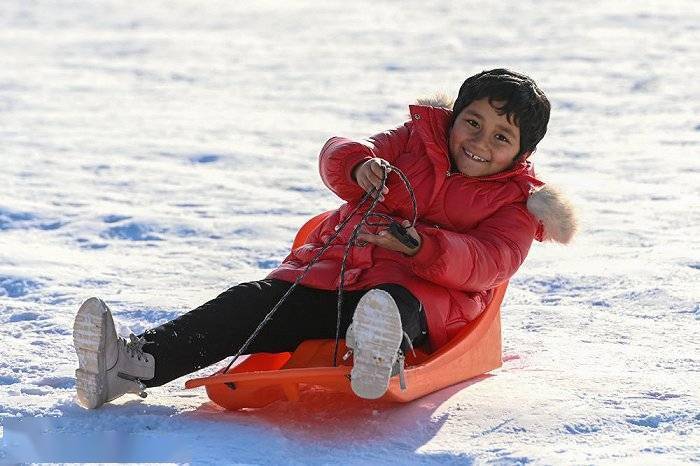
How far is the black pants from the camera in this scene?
9.25 ft

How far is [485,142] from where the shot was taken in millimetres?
3074

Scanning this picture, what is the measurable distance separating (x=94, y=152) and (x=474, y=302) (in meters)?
3.78

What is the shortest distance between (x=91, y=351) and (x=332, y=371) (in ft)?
1.81

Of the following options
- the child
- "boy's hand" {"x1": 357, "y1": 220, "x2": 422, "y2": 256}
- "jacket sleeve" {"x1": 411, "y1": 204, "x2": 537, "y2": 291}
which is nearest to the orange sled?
the child

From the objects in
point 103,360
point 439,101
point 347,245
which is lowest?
point 103,360

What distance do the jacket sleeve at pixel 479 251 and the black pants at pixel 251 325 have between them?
96 millimetres

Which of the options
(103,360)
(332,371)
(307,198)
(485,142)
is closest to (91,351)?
(103,360)

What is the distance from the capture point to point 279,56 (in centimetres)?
952

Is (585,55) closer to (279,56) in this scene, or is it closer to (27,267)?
(279,56)

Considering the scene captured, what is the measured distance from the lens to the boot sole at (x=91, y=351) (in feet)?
8.75

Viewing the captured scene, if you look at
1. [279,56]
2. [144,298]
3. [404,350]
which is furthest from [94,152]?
[404,350]

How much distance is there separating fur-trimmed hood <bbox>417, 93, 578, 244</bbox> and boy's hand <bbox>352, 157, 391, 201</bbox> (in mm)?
393

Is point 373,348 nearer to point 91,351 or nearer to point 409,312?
point 409,312

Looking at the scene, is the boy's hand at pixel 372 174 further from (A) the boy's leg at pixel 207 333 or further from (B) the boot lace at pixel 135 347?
(B) the boot lace at pixel 135 347
